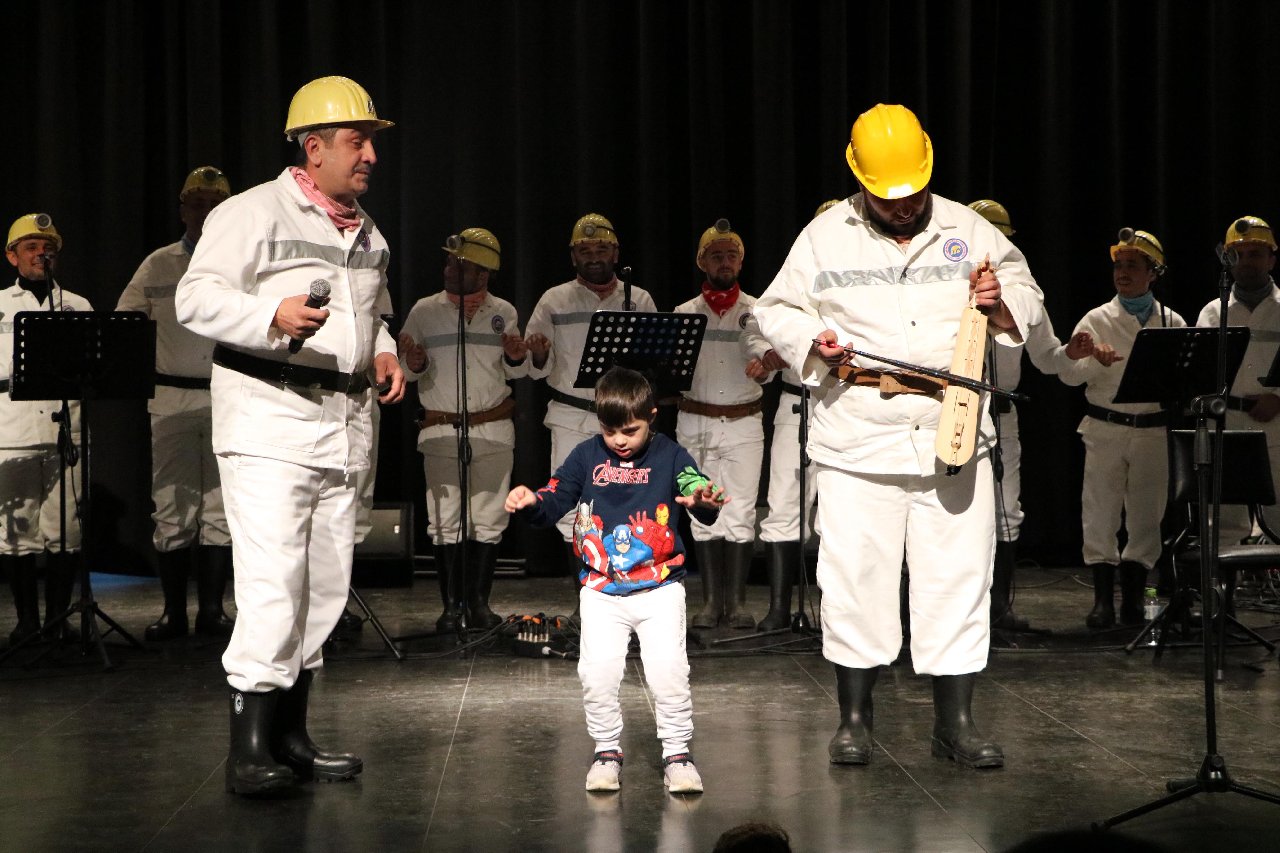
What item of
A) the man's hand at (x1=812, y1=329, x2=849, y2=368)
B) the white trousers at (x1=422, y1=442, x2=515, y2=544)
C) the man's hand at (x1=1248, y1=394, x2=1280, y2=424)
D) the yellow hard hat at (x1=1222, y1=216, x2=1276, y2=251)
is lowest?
the white trousers at (x1=422, y1=442, x2=515, y2=544)

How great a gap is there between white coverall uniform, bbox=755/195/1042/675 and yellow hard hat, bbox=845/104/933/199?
0.17 meters

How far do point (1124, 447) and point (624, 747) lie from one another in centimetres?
380

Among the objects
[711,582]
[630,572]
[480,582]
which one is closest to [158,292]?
[480,582]

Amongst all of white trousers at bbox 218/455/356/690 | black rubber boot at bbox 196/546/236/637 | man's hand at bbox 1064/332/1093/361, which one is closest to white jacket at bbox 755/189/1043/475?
white trousers at bbox 218/455/356/690

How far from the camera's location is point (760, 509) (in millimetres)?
8719

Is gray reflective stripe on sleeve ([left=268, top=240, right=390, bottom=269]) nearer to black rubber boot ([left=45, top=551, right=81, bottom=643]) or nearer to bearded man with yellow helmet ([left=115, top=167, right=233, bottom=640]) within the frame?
bearded man with yellow helmet ([left=115, top=167, right=233, bottom=640])

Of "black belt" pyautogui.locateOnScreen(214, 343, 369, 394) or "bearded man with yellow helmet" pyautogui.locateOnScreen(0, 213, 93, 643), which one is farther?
"bearded man with yellow helmet" pyautogui.locateOnScreen(0, 213, 93, 643)

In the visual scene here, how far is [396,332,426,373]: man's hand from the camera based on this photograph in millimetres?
7312

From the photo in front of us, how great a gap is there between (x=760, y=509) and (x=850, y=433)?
4310 mm

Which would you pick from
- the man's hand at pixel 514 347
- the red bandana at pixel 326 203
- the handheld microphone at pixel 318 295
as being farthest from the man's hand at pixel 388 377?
the man's hand at pixel 514 347

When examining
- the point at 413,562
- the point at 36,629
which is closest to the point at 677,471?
the point at 36,629

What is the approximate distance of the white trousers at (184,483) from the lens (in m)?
7.23

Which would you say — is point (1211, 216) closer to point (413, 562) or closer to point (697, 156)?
point (697, 156)

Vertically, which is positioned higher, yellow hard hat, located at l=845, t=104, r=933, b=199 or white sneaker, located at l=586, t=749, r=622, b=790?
yellow hard hat, located at l=845, t=104, r=933, b=199
